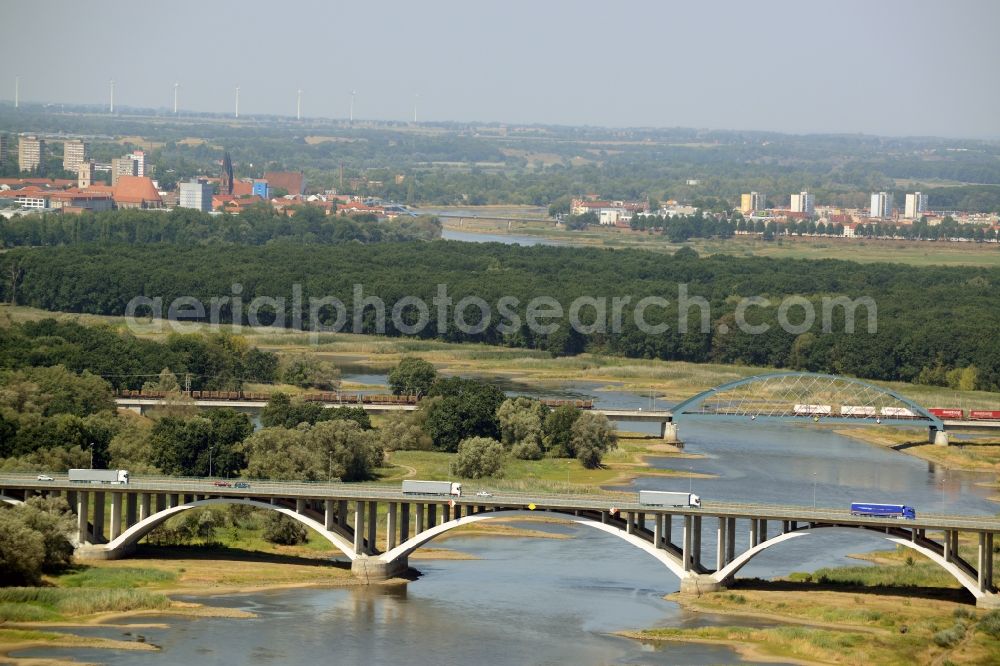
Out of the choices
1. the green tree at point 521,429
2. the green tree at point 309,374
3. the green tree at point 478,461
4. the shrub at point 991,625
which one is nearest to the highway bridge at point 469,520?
the shrub at point 991,625

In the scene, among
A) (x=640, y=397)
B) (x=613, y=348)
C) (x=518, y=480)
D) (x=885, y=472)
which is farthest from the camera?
(x=613, y=348)

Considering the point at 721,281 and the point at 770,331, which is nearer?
the point at 770,331

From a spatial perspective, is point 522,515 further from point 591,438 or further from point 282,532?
point 591,438

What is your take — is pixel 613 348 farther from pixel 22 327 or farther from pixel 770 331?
pixel 22 327

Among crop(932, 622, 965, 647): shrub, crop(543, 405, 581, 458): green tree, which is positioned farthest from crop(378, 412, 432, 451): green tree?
crop(932, 622, 965, 647): shrub

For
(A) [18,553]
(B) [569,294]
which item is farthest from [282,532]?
(B) [569,294]

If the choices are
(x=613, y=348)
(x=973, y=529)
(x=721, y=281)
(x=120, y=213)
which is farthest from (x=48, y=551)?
(x=120, y=213)

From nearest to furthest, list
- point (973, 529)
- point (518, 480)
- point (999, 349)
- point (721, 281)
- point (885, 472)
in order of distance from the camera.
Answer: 1. point (973, 529)
2. point (518, 480)
3. point (885, 472)
4. point (999, 349)
5. point (721, 281)

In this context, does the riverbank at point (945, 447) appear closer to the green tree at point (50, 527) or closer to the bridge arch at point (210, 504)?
the bridge arch at point (210, 504)
